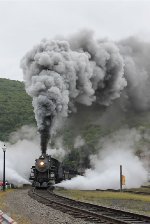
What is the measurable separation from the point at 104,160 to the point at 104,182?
13444 millimetres

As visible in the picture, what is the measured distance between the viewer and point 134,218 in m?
15.4

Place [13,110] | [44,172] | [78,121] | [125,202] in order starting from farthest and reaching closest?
[13,110] → [78,121] → [44,172] → [125,202]

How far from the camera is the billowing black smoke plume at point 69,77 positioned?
3616cm

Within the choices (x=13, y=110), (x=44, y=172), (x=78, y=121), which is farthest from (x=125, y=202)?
(x=13, y=110)

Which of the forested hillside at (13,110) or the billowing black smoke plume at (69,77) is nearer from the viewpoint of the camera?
the billowing black smoke plume at (69,77)

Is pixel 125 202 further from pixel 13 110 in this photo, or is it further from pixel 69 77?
pixel 13 110

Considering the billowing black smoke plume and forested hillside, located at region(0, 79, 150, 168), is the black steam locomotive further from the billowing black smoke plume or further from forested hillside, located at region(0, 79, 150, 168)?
forested hillside, located at region(0, 79, 150, 168)

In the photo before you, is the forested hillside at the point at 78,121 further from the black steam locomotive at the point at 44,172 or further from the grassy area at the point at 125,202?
the grassy area at the point at 125,202

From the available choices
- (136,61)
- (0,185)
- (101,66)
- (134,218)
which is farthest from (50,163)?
(134,218)

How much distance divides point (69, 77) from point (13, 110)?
8646cm

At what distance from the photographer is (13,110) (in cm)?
12338

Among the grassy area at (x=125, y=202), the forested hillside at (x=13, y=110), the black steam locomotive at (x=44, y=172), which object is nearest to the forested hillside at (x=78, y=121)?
the forested hillside at (x=13, y=110)

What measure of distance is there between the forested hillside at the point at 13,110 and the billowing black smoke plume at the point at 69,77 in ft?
190

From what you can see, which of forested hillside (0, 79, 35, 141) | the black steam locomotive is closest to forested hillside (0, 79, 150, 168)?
forested hillside (0, 79, 35, 141)
